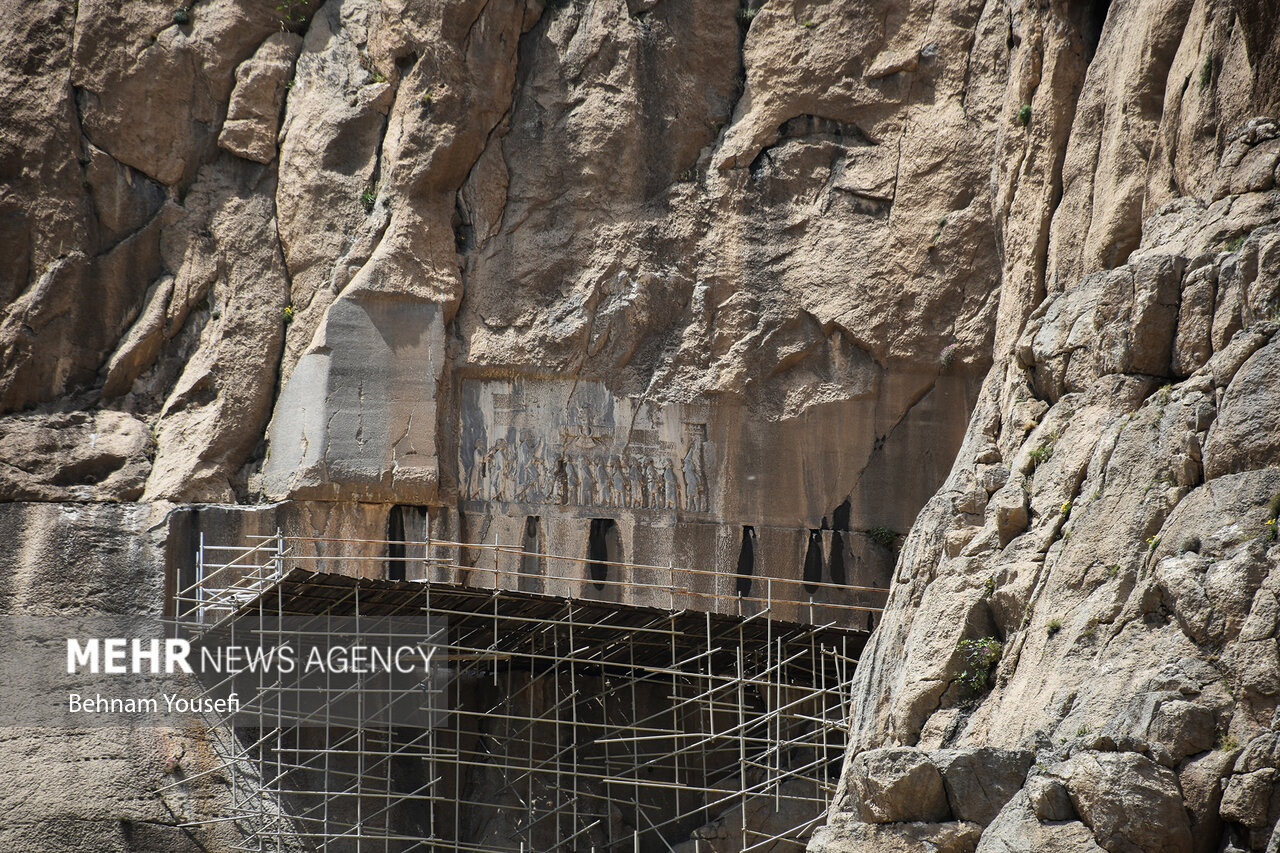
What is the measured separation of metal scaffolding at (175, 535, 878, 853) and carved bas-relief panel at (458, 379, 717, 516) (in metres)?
0.92

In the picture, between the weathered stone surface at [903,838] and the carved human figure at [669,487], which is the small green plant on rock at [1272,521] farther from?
the carved human figure at [669,487]

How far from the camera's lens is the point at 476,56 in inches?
749

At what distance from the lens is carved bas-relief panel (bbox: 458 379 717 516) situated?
725 inches

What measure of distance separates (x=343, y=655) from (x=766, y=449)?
5936mm

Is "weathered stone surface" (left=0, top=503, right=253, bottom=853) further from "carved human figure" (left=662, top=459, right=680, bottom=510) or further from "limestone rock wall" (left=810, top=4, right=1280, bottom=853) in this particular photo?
"limestone rock wall" (left=810, top=4, right=1280, bottom=853)

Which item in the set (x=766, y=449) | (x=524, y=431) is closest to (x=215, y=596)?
(x=524, y=431)

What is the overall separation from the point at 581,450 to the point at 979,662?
817 centimetres

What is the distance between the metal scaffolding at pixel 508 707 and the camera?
16.2m

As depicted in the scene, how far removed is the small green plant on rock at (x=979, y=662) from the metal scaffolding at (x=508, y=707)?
14.6 feet

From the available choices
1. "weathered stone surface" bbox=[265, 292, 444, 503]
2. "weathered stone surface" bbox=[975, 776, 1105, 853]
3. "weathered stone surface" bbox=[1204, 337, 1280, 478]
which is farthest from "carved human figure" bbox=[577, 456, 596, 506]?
"weathered stone surface" bbox=[975, 776, 1105, 853]

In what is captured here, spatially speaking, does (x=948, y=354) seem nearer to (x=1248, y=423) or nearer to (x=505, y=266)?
(x=505, y=266)

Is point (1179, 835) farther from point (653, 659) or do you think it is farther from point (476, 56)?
point (476, 56)

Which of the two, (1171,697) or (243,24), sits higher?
(243,24)

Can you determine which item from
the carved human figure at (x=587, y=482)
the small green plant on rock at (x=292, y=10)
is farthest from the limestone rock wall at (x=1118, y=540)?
the small green plant on rock at (x=292, y=10)
